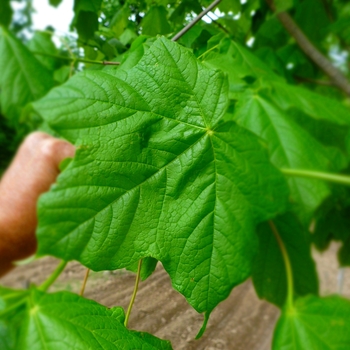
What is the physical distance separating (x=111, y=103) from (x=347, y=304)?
1.19 feet

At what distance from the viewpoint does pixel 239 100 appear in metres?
0.52

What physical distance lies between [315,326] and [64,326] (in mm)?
288

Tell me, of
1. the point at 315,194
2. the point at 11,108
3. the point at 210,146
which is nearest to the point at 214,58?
the point at 210,146

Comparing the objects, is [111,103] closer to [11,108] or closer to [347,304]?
[347,304]

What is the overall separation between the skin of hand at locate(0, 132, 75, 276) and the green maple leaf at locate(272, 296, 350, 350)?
0.58 metres

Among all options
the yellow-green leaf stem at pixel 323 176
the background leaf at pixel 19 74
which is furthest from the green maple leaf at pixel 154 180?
the background leaf at pixel 19 74

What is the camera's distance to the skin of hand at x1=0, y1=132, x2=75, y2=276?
2.66 ft

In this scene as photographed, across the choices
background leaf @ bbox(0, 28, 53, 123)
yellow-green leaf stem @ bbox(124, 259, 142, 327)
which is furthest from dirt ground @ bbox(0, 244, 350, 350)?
background leaf @ bbox(0, 28, 53, 123)

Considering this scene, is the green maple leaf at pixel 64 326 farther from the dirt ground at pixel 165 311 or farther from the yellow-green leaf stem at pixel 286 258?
the yellow-green leaf stem at pixel 286 258

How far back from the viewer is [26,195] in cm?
85

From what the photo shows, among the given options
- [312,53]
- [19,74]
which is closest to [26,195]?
[19,74]

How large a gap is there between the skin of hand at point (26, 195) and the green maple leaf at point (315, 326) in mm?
576

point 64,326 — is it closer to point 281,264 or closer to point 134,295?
point 134,295

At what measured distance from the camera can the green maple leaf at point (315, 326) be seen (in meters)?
0.42
